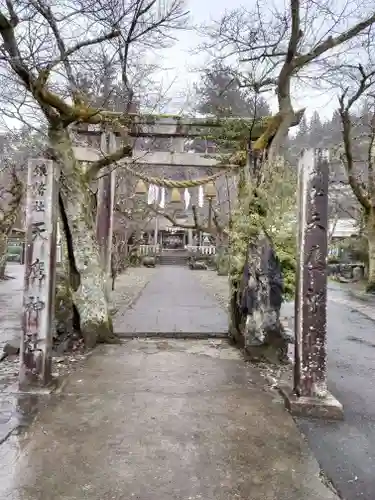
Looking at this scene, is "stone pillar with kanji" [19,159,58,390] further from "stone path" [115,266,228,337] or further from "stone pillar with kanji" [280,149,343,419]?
"stone path" [115,266,228,337]

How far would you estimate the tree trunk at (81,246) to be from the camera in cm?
663

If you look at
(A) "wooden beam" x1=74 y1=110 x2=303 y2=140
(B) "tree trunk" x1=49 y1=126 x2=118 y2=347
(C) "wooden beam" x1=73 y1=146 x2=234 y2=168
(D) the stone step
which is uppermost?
(A) "wooden beam" x1=74 y1=110 x2=303 y2=140

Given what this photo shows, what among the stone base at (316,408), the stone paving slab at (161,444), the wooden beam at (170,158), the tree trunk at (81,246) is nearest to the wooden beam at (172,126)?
the wooden beam at (170,158)

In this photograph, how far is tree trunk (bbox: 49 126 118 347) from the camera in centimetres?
663

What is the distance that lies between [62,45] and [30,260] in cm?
365

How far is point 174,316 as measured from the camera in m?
10.4

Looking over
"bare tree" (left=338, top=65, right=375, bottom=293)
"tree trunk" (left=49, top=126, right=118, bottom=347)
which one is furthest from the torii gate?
"bare tree" (left=338, top=65, right=375, bottom=293)

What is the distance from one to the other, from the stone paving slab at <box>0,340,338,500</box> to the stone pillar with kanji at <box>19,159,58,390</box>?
0.48m

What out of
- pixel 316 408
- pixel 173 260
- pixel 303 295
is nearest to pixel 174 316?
pixel 303 295

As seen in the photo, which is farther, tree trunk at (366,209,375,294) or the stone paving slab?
tree trunk at (366,209,375,294)

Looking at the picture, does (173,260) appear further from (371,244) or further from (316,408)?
(316,408)

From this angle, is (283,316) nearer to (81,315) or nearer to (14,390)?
(81,315)

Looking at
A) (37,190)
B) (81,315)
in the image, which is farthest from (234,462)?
(81,315)

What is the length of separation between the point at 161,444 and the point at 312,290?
7.16 feet
